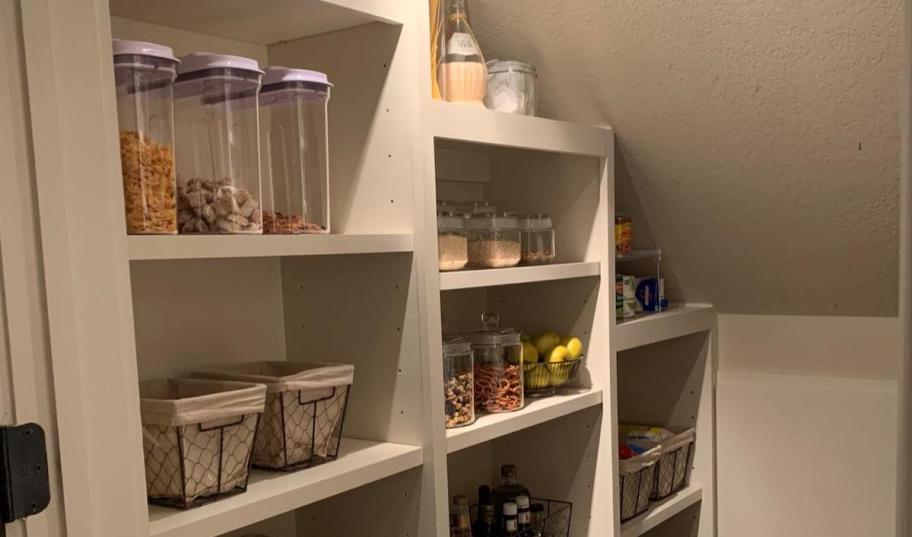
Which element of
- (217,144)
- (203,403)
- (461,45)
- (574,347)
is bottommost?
(574,347)

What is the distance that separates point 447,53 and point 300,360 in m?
0.69

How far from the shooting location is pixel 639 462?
2109 mm

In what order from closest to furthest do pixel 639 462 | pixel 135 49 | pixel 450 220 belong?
pixel 135 49 → pixel 450 220 → pixel 639 462

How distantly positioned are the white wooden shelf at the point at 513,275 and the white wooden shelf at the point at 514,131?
0.26 meters

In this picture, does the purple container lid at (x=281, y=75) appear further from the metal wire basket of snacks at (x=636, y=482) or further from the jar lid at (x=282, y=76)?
the metal wire basket of snacks at (x=636, y=482)

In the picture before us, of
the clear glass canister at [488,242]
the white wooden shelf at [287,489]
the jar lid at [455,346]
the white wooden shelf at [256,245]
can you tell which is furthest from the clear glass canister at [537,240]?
the white wooden shelf at [287,489]

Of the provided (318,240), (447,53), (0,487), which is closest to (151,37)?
(318,240)

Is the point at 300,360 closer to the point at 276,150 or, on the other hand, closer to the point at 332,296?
the point at 332,296

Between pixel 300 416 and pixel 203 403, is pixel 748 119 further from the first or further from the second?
pixel 203 403

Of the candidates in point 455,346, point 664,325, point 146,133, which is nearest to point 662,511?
point 664,325

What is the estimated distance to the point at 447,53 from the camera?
1640mm

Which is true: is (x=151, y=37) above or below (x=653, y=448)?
above

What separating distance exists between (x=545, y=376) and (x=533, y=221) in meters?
0.36

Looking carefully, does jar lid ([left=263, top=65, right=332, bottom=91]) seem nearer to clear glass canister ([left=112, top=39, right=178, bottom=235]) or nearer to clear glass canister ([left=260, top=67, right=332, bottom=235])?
clear glass canister ([left=260, top=67, right=332, bottom=235])
